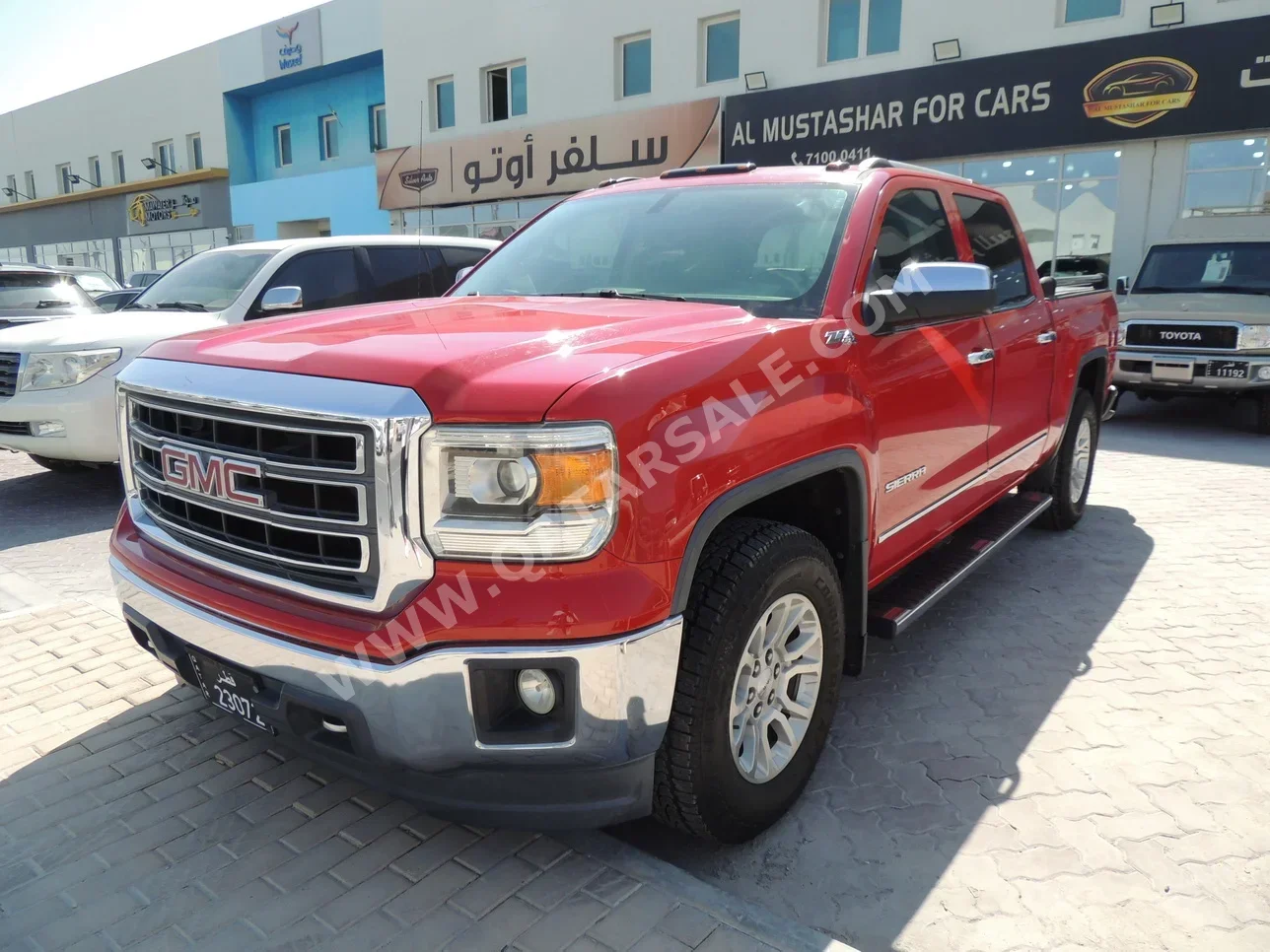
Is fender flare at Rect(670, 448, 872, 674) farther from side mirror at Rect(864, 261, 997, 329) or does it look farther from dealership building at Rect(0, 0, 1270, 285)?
dealership building at Rect(0, 0, 1270, 285)

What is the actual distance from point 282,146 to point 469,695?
3242 centimetres

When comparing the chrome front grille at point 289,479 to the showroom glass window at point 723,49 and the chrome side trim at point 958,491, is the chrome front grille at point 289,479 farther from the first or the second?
the showroom glass window at point 723,49

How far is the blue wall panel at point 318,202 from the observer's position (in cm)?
2597

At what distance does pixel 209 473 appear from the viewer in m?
2.32

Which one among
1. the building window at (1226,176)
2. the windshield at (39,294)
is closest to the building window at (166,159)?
the windshield at (39,294)

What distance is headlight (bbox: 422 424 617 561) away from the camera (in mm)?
1934

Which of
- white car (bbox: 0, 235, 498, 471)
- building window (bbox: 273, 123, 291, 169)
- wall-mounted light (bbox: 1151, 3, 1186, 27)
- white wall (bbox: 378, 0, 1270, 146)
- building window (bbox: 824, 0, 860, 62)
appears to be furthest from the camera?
building window (bbox: 273, 123, 291, 169)

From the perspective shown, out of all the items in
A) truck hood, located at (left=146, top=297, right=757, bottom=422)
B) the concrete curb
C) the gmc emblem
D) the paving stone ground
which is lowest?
the paving stone ground

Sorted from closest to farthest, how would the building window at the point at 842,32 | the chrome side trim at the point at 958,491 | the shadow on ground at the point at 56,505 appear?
the chrome side trim at the point at 958,491 < the shadow on ground at the point at 56,505 < the building window at the point at 842,32

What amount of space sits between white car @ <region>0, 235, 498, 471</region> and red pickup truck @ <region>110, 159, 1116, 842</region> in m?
3.32

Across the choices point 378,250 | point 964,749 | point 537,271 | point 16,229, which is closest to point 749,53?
point 378,250

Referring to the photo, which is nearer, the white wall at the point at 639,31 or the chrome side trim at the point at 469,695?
the chrome side trim at the point at 469,695

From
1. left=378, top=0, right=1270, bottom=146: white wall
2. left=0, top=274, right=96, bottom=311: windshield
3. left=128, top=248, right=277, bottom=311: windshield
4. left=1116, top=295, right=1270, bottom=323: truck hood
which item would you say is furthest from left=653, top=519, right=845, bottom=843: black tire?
left=378, top=0, right=1270, bottom=146: white wall

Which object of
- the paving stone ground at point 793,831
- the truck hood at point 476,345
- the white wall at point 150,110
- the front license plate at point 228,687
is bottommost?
the paving stone ground at point 793,831
